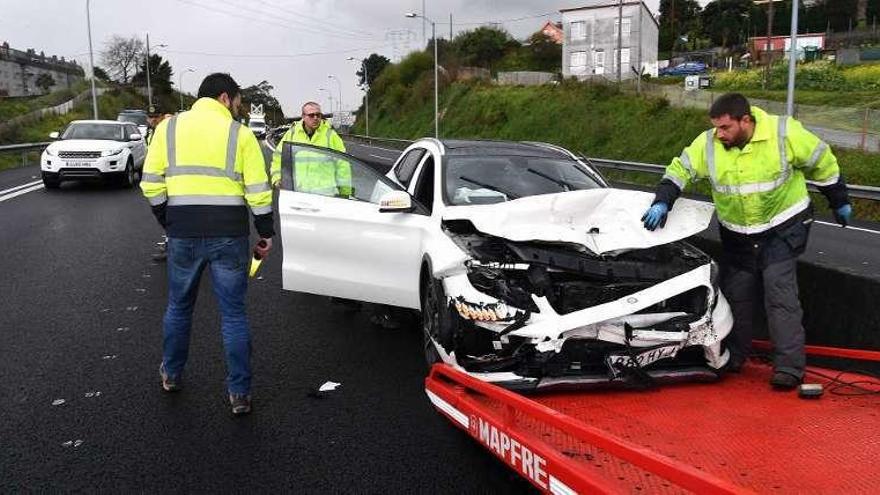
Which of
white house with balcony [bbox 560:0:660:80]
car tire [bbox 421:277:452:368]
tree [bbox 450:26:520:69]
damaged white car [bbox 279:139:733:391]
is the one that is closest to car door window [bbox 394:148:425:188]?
damaged white car [bbox 279:139:733:391]

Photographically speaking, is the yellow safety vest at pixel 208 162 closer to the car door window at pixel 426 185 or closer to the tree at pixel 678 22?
the car door window at pixel 426 185

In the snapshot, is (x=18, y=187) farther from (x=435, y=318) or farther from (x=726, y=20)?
(x=726, y=20)

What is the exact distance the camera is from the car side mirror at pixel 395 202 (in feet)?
17.1

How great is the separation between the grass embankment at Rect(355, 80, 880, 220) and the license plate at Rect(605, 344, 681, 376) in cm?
1328

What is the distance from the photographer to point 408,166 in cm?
680

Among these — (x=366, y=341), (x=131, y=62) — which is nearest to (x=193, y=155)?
(x=366, y=341)

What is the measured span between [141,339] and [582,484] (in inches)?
169

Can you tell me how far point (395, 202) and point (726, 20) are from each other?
8140 cm

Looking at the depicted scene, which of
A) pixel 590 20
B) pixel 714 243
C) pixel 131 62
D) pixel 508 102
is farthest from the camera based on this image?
pixel 131 62

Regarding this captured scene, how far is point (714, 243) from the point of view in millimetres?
5824

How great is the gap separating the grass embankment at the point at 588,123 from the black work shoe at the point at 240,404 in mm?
13887

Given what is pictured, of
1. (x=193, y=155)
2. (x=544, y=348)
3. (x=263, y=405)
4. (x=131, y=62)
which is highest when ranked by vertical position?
(x=131, y=62)

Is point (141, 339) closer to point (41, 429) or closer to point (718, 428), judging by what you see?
point (41, 429)

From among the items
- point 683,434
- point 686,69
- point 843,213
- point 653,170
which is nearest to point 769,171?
point 843,213
